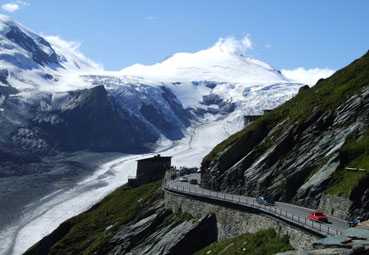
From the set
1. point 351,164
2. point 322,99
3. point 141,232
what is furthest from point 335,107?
point 141,232

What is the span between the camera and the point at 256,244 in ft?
154

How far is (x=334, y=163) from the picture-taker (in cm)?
5225

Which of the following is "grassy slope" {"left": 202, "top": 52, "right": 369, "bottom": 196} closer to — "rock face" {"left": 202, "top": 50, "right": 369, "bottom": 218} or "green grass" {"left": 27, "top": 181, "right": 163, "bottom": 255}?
"rock face" {"left": 202, "top": 50, "right": 369, "bottom": 218}

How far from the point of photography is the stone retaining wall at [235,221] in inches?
1642

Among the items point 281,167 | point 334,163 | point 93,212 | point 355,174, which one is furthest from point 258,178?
point 93,212

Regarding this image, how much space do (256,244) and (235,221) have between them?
8.03m

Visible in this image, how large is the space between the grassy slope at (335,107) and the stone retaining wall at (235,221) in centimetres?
632

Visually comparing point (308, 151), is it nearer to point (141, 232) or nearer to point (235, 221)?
point (235, 221)

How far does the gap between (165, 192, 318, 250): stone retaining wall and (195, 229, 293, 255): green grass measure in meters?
0.63

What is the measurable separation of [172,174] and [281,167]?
127 feet

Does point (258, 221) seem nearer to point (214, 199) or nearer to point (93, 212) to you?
point (214, 199)

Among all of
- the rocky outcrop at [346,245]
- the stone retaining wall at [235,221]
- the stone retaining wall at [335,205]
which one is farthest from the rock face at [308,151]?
the rocky outcrop at [346,245]

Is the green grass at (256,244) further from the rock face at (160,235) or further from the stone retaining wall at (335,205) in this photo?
the stone retaining wall at (335,205)

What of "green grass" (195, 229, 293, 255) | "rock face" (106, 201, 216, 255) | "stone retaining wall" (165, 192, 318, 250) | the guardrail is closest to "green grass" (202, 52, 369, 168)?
the guardrail
